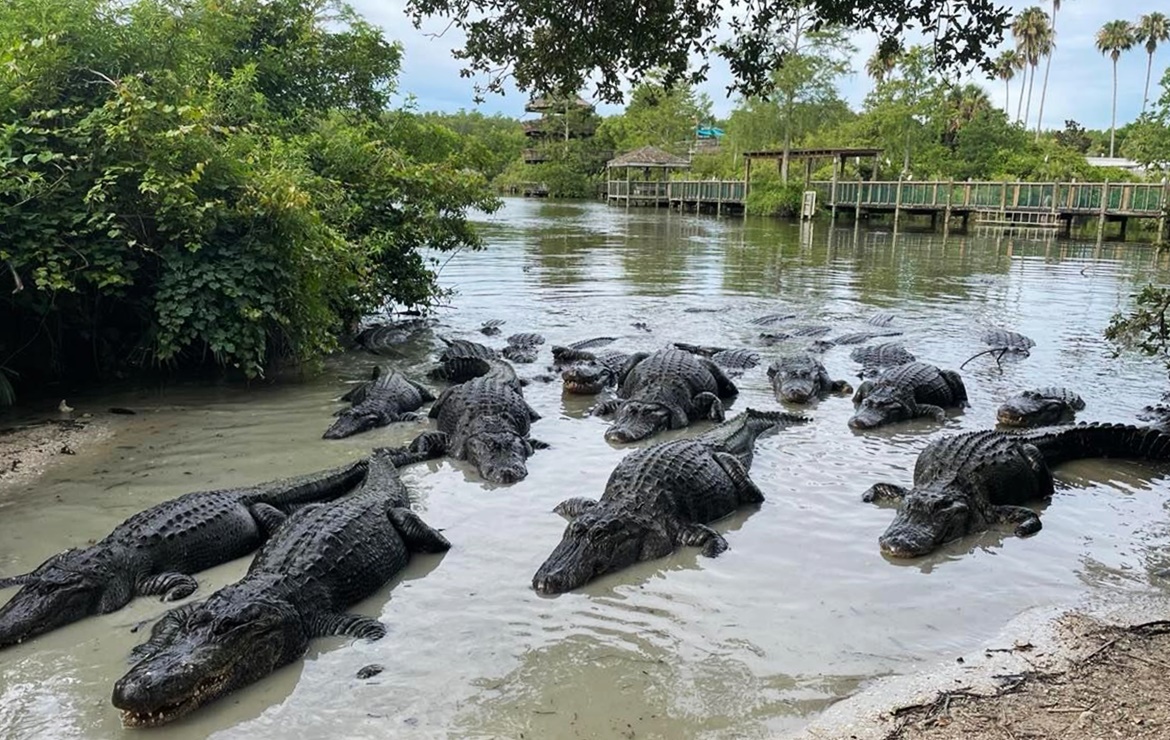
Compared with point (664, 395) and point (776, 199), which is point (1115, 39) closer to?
point (776, 199)

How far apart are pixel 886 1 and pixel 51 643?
5.47m

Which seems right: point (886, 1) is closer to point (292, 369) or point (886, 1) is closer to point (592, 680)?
point (592, 680)

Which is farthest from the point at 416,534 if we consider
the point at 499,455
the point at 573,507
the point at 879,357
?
the point at 879,357

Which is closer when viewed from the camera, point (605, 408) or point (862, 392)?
point (605, 408)

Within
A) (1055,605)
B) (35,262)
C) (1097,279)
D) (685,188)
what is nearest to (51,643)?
(35,262)

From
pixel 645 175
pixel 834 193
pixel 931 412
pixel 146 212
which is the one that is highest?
pixel 645 175

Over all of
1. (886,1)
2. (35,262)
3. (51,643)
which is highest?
(886,1)

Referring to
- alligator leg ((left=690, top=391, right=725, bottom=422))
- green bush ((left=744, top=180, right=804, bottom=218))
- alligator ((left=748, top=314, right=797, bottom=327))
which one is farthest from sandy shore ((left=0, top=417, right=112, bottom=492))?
green bush ((left=744, top=180, right=804, bottom=218))

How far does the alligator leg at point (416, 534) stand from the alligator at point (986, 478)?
2778 mm

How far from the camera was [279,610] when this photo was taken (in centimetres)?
411

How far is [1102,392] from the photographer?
966 cm

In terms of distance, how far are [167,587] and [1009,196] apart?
3879cm

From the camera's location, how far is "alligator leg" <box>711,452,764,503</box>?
20.5ft

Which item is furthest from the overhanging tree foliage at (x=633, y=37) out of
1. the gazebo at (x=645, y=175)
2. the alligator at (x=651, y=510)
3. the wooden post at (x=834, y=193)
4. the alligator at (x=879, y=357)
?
the gazebo at (x=645, y=175)
